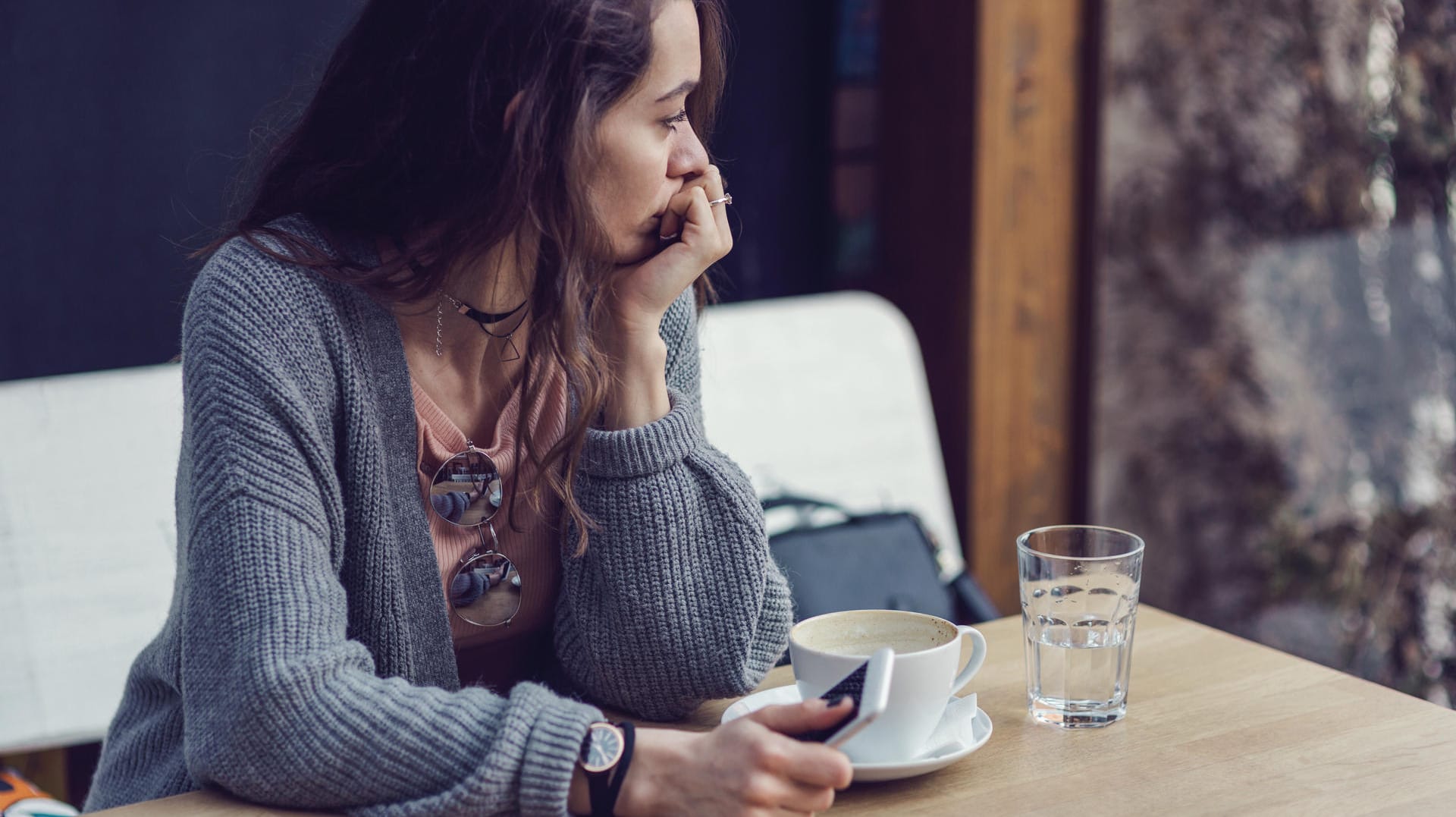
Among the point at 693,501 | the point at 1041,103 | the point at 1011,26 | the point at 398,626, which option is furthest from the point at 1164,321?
the point at 398,626

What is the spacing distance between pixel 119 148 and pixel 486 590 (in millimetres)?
1256

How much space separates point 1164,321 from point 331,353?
190 centimetres

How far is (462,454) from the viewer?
1134 millimetres

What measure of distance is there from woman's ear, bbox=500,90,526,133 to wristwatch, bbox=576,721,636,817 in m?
0.50

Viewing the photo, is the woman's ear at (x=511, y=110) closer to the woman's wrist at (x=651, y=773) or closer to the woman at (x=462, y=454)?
the woman at (x=462, y=454)

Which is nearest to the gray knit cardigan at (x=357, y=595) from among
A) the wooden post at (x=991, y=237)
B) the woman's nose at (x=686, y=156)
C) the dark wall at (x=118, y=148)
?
the woman's nose at (x=686, y=156)

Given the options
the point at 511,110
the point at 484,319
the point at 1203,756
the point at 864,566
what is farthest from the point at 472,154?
the point at 864,566

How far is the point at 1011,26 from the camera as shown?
7.72 feet

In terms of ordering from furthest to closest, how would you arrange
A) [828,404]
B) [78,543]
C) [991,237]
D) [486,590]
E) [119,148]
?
[991,237] → [828,404] → [119,148] → [78,543] → [486,590]

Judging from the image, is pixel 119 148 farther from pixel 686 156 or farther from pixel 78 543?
pixel 686 156

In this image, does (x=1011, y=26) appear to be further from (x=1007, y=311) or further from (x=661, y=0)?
(x=661, y=0)

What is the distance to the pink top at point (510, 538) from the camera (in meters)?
1.14

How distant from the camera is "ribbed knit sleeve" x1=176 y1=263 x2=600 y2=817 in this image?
2.77ft

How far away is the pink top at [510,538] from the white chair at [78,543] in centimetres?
72
